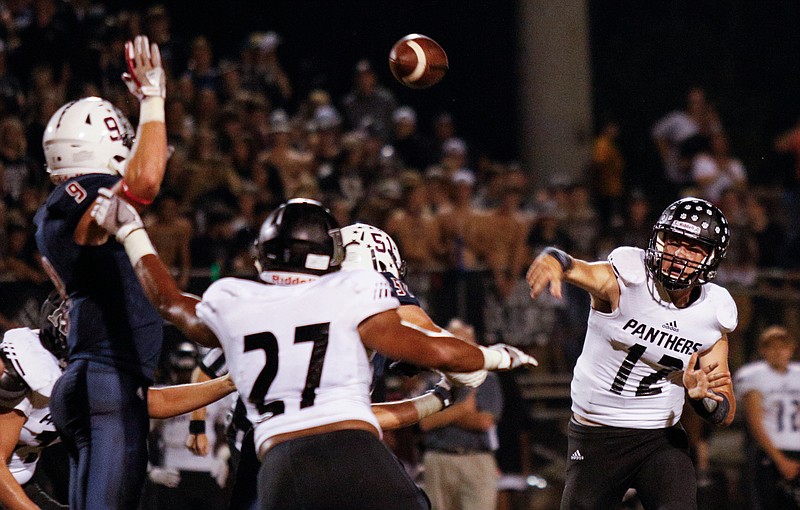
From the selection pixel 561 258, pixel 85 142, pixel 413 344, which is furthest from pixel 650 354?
pixel 85 142

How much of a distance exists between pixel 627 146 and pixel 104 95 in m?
8.81

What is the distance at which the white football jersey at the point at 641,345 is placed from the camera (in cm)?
564

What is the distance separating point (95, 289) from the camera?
4848 mm

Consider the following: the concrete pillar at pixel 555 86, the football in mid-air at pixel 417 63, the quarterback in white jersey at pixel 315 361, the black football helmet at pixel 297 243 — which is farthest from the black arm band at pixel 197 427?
the concrete pillar at pixel 555 86

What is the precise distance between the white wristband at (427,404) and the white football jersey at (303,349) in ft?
3.40

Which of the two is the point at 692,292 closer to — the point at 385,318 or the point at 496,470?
the point at 385,318

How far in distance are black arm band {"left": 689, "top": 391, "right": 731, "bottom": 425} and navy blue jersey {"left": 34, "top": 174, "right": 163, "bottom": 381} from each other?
2.48 meters

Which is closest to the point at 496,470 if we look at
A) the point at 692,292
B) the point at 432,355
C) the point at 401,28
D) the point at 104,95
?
the point at 692,292

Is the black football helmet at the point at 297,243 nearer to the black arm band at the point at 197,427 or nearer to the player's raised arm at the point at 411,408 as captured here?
the player's raised arm at the point at 411,408

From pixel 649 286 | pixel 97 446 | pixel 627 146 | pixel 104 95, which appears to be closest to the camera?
pixel 97 446

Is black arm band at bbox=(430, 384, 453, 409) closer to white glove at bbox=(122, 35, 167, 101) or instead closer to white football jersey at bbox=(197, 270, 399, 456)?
white football jersey at bbox=(197, 270, 399, 456)

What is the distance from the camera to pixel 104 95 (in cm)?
1067

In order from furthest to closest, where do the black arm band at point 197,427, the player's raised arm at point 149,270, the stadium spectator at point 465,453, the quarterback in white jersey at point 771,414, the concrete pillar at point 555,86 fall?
1. the concrete pillar at point 555,86
2. the quarterback in white jersey at point 771,414
3. the stadium spectator at point 465,453
4. the black arm band at point 197,427
5. the player's raised arm at point 149,270

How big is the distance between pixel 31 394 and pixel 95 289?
46.1 inches
